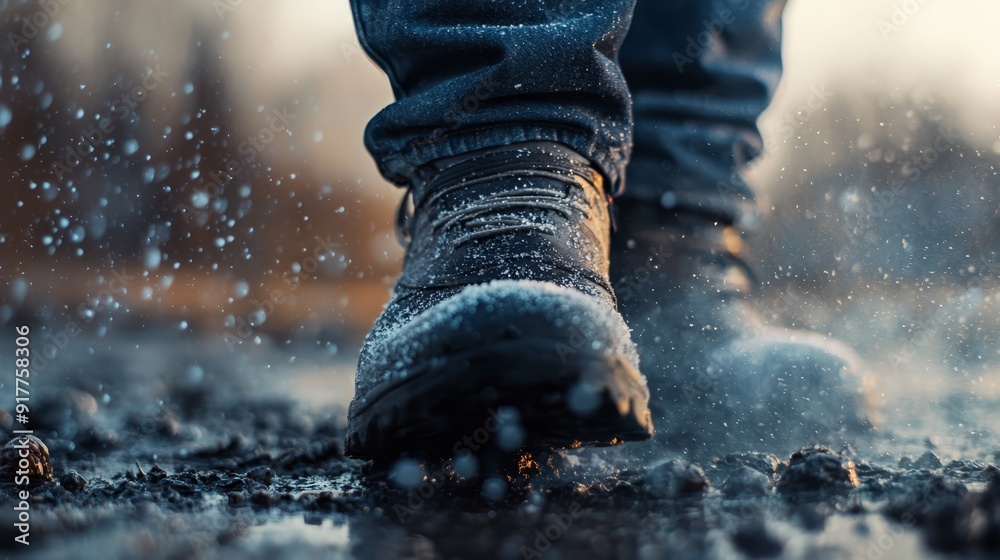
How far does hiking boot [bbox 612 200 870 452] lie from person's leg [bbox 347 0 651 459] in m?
0.26

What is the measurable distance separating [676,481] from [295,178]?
3822 millimetres

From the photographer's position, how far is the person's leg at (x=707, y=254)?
128 cm

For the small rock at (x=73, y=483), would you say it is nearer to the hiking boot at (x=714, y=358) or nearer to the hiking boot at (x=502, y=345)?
the hiking boot at (x=502, y=345)

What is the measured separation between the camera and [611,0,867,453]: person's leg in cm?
128

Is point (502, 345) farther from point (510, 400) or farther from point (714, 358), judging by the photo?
point (714, 358)

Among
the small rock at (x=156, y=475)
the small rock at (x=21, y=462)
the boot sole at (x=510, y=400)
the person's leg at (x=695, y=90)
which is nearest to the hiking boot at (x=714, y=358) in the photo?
the person's leg at (x=695, y=90)

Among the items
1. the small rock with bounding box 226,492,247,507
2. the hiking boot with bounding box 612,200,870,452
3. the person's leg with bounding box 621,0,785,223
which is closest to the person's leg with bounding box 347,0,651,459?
the small rock with bounding box 226,492,247,507

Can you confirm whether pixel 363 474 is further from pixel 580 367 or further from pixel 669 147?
pixel 669 147

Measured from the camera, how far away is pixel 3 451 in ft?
3.35

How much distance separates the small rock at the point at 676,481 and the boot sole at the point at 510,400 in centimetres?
6

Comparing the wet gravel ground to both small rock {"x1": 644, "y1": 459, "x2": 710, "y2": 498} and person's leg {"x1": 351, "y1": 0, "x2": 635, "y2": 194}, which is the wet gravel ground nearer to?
small rock {"x1": 644, "y1": 459, "x2": 710, "y2": 498}

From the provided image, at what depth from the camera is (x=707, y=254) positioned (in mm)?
1537

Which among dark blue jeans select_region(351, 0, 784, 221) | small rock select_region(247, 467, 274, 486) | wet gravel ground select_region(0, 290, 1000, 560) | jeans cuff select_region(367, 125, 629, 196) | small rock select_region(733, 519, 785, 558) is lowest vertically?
small rock select_region(733, 519, 785, 558)

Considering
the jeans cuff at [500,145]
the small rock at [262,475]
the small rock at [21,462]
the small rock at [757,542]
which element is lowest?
the small rock at [757,542]
